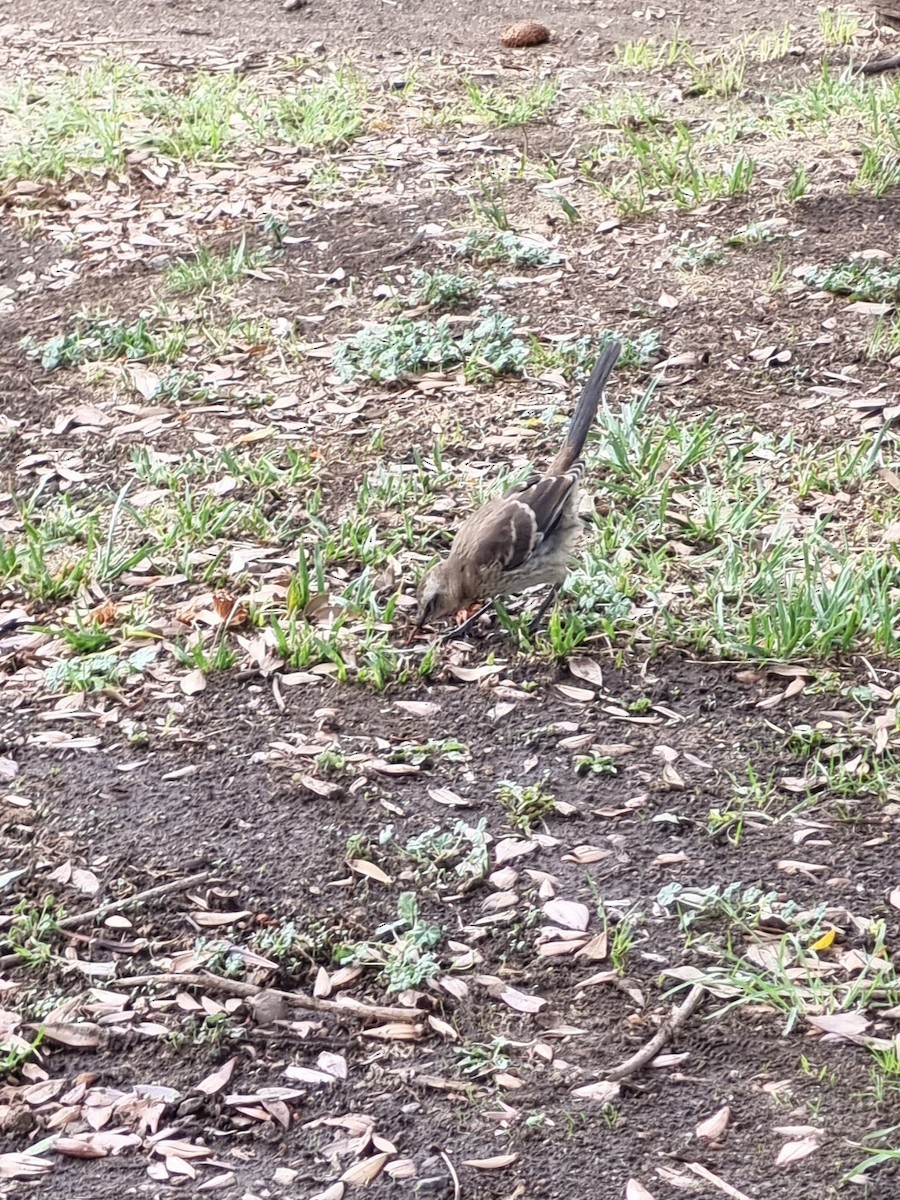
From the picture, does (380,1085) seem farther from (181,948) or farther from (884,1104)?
(884,1104)

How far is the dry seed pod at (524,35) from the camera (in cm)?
889

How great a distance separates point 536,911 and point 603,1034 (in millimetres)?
416

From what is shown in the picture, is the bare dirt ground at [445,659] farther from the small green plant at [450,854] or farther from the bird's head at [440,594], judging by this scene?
the bird's head at [440,594]

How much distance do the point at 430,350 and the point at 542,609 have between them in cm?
185

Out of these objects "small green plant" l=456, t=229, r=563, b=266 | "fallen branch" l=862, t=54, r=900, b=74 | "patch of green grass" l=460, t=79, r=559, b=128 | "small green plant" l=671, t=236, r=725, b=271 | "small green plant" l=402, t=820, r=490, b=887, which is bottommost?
"small green plant" l=402, t=820, r=490, b=887

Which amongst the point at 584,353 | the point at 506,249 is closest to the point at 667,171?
the point at 506,249

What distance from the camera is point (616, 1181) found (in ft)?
9.52

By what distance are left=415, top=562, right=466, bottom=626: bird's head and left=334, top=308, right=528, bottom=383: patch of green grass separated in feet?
5.40

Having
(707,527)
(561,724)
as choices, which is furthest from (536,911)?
(707,527)

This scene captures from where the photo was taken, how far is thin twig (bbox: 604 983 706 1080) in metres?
3.15

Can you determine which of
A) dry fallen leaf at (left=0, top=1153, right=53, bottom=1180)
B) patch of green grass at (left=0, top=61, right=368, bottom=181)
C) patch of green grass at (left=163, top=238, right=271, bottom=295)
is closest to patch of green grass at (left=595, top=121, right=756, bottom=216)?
patch of green grass at (left=0, top=61, right=368, bottom=181)

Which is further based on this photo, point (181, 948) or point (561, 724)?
point (561, 724)

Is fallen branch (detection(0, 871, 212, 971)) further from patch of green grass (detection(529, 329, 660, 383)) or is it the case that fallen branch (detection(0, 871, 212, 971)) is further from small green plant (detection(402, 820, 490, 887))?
patch of green grass (detection(529, 329, 660, 383))

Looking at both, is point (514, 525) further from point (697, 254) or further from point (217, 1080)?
point (697, 254)
